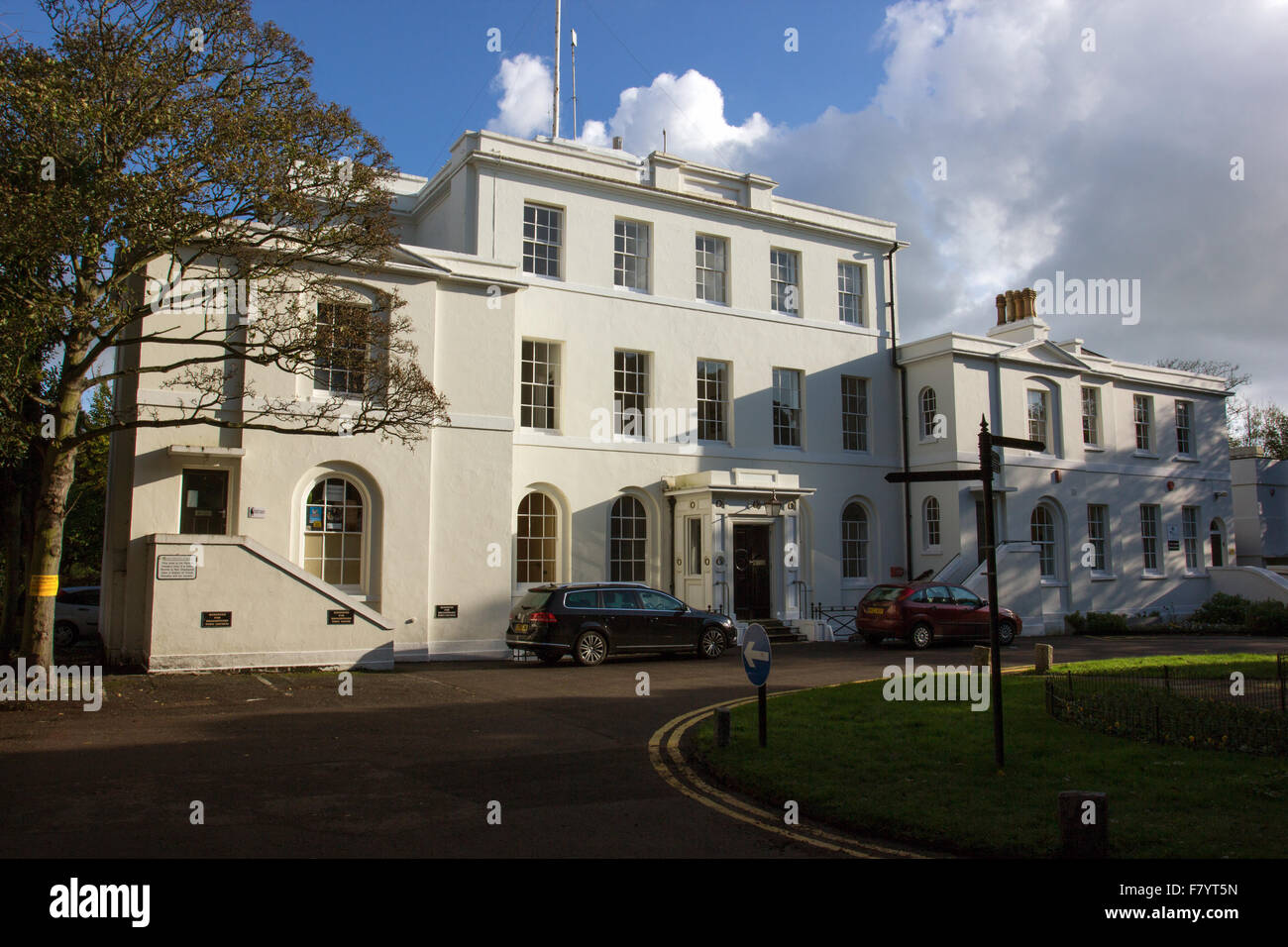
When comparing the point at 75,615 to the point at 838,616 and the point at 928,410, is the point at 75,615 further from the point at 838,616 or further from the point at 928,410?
the point at 928,410

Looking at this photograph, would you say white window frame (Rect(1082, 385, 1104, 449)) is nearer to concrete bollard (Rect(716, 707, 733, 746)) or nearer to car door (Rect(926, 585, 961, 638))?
car door (Rect(926, 585, 961, 638))

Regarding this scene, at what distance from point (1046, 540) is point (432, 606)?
65.0 feet

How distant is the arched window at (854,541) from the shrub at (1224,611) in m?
11.5

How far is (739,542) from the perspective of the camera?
23453 mm

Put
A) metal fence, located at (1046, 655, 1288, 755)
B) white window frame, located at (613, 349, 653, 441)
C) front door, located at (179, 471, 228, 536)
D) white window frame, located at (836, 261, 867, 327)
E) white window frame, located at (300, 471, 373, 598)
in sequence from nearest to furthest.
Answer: metal fence, located at (1046, 655, 1288, 755) < front door, located at (179, 471, 228, 536) < white window frame, located at (300, 471, 373, 598) < white window frame, located at (613, 349, 653, 441) < white window frame, located at (836, 261, 867, 327)

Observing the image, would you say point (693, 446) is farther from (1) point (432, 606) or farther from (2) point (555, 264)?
(1) point (432, 606)

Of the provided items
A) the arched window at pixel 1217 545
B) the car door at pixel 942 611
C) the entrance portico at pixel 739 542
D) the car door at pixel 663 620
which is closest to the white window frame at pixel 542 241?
the entrance portico at pixel 739 542

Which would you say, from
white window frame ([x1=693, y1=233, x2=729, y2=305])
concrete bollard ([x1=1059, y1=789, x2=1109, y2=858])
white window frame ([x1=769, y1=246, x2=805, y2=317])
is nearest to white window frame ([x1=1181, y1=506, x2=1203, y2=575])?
white window frame ([x1=769, y1=246, x2=805, y2=317])

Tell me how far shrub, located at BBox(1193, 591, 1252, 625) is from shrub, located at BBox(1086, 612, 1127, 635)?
12.6 ft

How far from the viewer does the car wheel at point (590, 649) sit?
17781mm

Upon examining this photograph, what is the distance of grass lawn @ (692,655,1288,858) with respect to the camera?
6398 mm

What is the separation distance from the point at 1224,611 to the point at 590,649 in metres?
22.3
